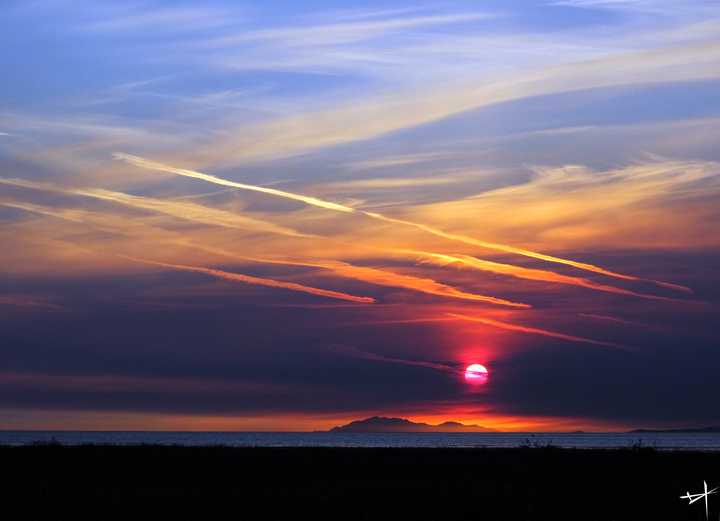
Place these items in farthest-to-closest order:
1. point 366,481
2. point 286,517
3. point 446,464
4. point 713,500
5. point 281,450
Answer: point 281,450
point 446,464
point 366,481
point 713,500
point 286,517

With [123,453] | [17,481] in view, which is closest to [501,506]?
[17,481]

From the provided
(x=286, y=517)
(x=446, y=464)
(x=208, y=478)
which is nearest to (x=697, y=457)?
(x=446, y=464)

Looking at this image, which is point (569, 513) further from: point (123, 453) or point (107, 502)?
point (123, 453)

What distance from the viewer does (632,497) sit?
36.7m

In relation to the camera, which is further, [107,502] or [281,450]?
[281,450]

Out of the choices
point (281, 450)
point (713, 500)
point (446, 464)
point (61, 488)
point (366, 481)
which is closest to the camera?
point (713, 500)

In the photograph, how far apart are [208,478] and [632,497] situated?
688 inches

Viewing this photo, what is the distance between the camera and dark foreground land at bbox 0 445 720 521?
1247 inches

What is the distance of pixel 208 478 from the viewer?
145 ft

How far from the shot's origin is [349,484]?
4159cm

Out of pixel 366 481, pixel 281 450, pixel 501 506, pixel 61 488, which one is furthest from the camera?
pixel 281 450

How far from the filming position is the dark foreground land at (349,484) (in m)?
31.7

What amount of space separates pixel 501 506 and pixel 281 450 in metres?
33.7

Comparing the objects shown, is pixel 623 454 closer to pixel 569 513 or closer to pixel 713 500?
pixel 713 500
